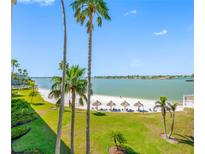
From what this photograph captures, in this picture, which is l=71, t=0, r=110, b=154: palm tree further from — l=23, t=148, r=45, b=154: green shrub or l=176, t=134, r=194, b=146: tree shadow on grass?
l=176, t=134, r=194, b=146: tree shadow on grass

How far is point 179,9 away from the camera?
45.9ft

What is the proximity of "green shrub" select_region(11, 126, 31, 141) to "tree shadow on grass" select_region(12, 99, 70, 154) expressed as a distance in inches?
6.8

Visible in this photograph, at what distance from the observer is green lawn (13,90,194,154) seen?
11125 millimetres

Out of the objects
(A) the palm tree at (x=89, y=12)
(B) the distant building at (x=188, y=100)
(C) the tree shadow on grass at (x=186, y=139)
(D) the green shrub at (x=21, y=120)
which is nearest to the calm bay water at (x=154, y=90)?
(D) the green shrub at (x=21, y=120)

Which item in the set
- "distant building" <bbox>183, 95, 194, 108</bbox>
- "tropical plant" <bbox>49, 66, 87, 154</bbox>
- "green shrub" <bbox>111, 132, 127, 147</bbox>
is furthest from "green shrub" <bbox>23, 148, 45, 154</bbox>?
"distant building" <bbox>183, 95, 194, 108</bbox>

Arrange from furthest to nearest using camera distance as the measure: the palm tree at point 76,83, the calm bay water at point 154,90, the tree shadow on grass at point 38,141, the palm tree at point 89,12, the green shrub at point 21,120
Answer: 1. the calm bay water at point 154,90
2. the green shrub at point 21,120
3. the tree shadow on grass at point 38,141
4. the palm tree at point 76,83
5. the palm tree at point 89,12

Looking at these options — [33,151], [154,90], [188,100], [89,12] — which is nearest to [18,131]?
[33,151]

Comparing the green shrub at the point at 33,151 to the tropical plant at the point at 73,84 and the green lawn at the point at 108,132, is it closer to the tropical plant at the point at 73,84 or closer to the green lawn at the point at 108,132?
the green lawn at the point at 108,132

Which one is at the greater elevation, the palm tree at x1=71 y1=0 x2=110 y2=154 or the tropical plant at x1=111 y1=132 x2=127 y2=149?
the palm tree at x1=71 y1=0 x2=110 y2=154

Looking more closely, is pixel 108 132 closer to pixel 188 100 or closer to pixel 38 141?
pixel 38 141

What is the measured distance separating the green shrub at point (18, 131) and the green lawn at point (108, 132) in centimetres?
24

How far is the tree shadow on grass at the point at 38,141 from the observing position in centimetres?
1055
